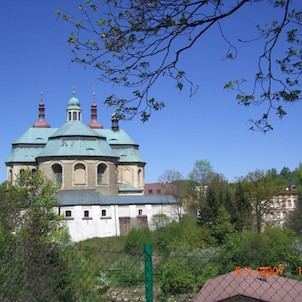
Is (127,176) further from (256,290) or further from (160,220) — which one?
(256,290)

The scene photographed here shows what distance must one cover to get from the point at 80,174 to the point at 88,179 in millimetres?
1043

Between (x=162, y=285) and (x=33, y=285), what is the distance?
12686mm

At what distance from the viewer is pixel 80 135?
158ft

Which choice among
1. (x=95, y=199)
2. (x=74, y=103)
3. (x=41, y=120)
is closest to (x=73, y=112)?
(x=74, y=103)

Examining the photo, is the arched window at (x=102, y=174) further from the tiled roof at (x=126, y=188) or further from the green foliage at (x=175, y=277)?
the green foliage at (x=175, y=277)

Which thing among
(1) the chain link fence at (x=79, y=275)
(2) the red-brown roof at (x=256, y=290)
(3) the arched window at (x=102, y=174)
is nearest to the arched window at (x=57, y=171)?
(3) the arched window at (x=102, y=174)

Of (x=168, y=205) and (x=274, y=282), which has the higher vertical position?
(x=168, y=205)

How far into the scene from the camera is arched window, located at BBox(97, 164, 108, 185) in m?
47.2

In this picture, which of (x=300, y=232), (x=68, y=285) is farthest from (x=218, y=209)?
(x=68, y=285)

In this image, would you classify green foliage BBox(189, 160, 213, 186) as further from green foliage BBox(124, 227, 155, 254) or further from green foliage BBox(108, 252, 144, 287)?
green foliage BBox(108, 252, 144, 287)

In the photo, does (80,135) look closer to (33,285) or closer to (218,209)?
(218,209)

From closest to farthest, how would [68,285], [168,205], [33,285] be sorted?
[33,285]
[68,285]
[168,205]

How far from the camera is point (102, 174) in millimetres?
47969

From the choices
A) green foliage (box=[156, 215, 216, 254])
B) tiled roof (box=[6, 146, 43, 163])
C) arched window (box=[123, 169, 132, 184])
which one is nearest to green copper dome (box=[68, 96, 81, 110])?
tiled roof (box=[6, 146, 43, 163])
